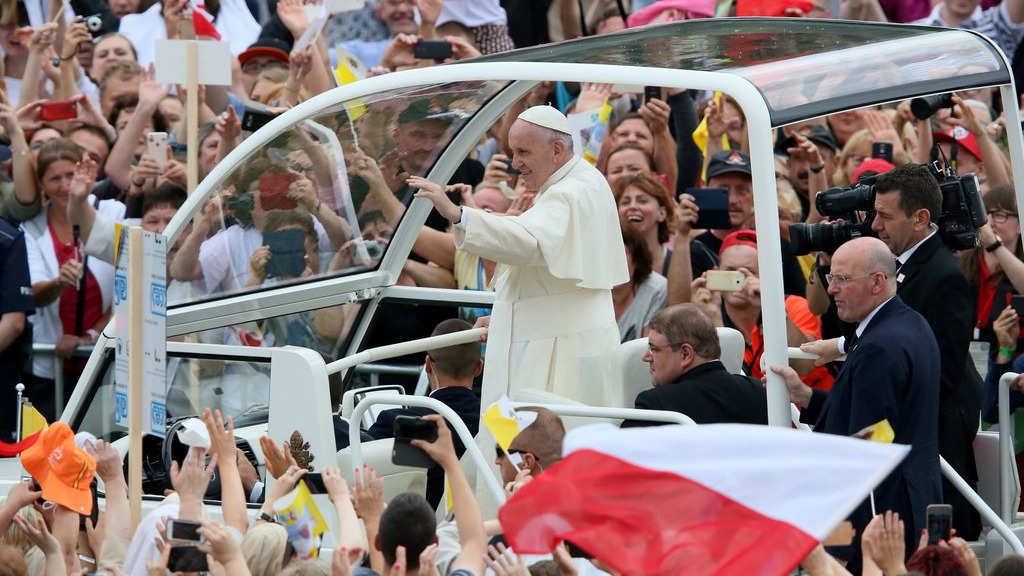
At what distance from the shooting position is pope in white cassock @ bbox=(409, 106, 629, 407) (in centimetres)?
685

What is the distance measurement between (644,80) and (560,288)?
1121 millimetres

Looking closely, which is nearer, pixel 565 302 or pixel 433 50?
pixel 565 302

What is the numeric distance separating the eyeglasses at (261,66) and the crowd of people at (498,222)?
0.11 feet

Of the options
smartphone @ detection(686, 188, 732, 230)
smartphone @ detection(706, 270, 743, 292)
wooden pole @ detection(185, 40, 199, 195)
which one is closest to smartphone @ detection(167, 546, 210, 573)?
smartphone @ detection(706, 270, 743, 292)

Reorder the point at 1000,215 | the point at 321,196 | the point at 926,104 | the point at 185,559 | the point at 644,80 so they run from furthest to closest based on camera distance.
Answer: the point at 1000,215
the point at 321,196
the point at 926,104
the point at 644,80
the point at 185,559

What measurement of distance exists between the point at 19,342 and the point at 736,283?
4153mm

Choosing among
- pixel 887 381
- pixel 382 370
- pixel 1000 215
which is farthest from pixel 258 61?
pixel 887 381

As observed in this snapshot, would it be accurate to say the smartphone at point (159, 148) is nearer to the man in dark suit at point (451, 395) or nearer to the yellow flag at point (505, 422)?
the man in dark suit at point (451, 395)

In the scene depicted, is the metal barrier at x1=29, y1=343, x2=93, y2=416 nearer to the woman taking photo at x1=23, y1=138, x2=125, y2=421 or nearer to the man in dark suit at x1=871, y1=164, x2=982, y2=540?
the woman taking photo at x1=23, y1=138, x2=125, y2=421

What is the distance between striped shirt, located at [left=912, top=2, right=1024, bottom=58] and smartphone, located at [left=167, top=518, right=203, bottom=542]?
7550 mm

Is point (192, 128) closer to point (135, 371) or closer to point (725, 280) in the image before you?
point (725, 280)

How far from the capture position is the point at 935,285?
663 centimetres

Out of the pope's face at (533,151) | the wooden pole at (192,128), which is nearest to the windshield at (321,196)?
the pope's face at (533,151)

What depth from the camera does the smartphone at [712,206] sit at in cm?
891
